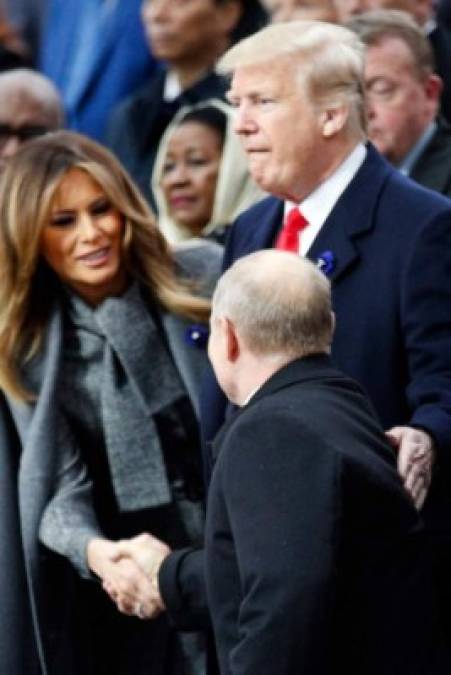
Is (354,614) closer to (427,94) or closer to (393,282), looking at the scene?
(393,282)

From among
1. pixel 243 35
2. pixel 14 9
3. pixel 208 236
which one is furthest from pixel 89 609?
pixel 14 9

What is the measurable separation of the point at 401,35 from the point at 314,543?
2418mm

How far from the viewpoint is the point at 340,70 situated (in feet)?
14.6

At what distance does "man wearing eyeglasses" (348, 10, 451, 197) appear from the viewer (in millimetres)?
5586

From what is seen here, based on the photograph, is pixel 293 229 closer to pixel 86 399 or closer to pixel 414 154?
pixel 86 399

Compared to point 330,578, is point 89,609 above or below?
below

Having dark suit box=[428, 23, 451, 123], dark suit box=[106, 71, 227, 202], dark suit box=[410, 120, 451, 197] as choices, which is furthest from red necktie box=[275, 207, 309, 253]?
dark suit box=[106, 71, 227, 202]

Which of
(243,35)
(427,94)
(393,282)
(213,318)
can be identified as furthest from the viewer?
(243,35)

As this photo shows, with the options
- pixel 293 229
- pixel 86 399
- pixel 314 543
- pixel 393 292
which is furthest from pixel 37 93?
pixel 314 543

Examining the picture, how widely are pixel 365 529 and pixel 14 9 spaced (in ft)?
17.1

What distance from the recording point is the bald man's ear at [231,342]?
3.84m

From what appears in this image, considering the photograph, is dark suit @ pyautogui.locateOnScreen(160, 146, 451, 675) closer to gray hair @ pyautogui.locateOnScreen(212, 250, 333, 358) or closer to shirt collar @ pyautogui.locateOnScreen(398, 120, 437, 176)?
gray hair @ pyautogui.locateOnScreen(212, 250, 333, 358)

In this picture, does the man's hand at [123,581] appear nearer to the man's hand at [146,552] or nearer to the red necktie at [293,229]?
the man's hand at [146,552]

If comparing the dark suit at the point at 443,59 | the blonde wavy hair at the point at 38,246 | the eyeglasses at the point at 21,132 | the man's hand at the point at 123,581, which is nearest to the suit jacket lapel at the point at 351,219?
the blonde wavy hair at the point at 38,246
